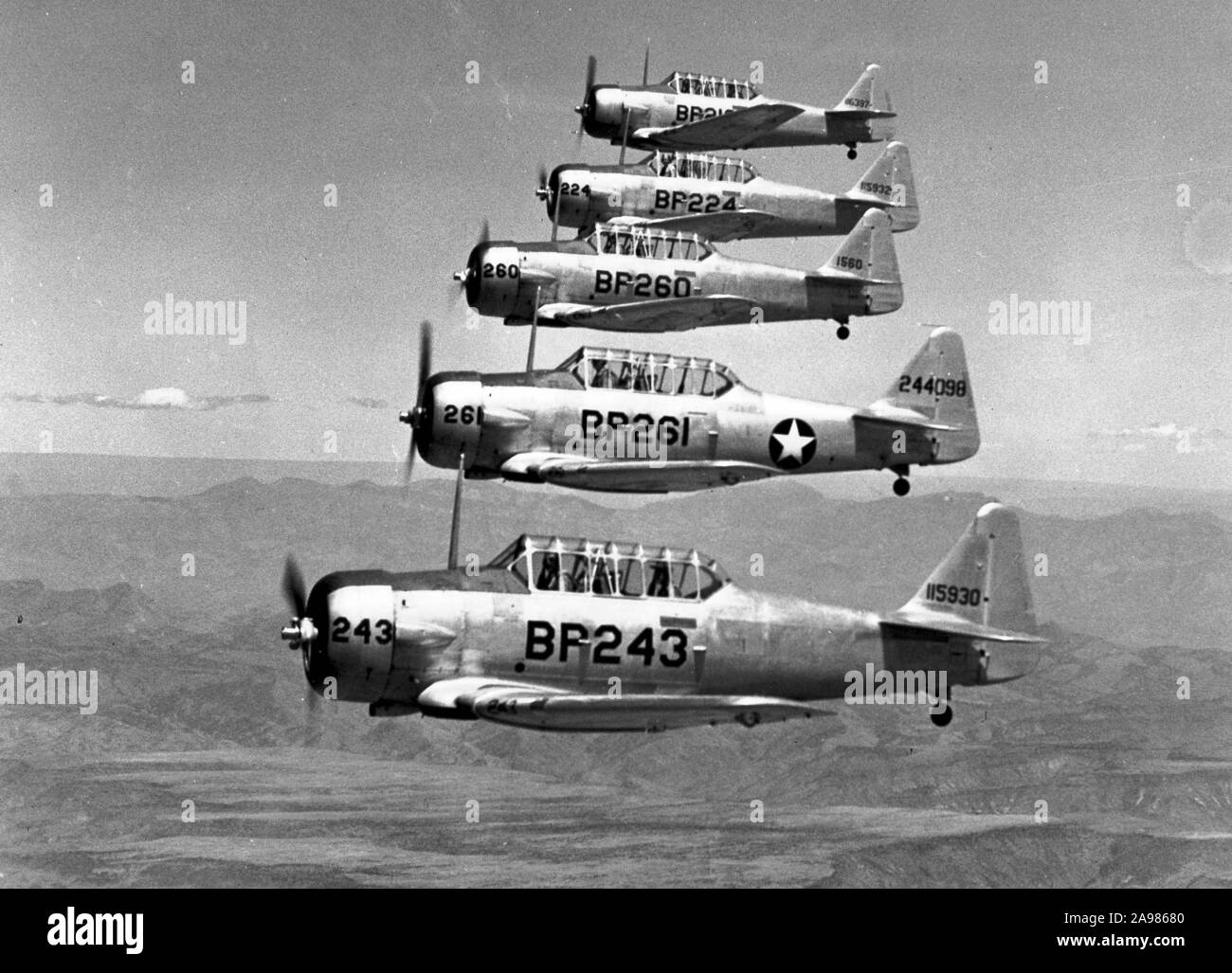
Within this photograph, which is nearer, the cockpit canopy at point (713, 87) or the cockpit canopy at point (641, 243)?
the cockpit canopy at point (641, 243)

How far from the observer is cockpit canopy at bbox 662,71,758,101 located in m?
32.2

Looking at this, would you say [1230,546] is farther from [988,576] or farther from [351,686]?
[351,686]

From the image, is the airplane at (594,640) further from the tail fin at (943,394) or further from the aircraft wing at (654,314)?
the aircraft wing at (654,314)

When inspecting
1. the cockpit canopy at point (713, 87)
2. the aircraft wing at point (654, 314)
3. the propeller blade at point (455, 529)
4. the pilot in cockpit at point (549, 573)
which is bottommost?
the pilot in cockpit at point (549, 573)

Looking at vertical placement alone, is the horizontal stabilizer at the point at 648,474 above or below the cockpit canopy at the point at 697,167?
below

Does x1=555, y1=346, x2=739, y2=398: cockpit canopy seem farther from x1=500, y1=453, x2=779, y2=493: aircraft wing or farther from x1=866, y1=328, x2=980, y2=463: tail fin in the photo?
x1=866, y1=328, x2=980, y2=463: tail fin

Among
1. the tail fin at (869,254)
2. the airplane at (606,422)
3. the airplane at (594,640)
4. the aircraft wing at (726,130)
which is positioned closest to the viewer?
the airplane at (594,640)

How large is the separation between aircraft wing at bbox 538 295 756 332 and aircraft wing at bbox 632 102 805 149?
447 centimetres

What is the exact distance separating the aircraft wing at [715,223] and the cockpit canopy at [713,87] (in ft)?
8.06

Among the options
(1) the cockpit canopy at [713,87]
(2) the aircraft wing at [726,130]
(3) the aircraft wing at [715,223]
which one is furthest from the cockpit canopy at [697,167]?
(1) the cockpit canopy at [713,87]

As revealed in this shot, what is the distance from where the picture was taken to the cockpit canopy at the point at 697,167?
31.0 metres

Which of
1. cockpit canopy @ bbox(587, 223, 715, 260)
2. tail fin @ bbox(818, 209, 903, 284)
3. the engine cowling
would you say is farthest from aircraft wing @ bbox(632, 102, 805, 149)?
the engine cowling

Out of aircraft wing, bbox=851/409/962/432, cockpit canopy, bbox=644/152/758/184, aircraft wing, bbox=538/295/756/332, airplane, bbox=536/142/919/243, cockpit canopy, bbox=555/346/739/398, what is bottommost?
aircraft wing, bbox=851/409/962/432

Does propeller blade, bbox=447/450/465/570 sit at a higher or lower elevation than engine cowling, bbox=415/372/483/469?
lower
